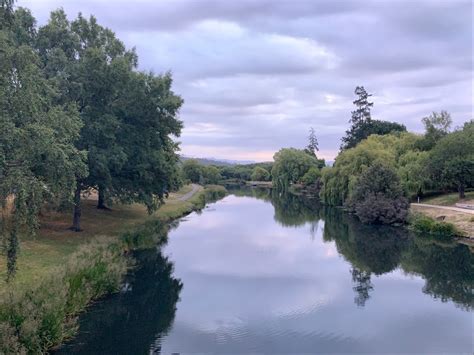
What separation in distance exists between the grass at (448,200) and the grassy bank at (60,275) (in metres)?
31.4

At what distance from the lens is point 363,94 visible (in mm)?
107000

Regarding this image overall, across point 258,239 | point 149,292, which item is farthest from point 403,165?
point 149,292

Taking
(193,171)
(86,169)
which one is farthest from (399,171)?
(193,171)

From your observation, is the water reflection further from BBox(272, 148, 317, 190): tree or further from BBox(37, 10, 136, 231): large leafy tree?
BBox(272, 148, 317, 190): tree

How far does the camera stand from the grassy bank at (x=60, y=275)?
1355 cm

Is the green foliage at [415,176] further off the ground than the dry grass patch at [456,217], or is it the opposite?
the green foliage at [415,176]

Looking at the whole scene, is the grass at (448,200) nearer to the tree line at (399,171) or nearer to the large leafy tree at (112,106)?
the tree line at (399,171)

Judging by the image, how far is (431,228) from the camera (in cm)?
4228

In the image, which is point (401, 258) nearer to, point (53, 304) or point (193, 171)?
point (53, 304)

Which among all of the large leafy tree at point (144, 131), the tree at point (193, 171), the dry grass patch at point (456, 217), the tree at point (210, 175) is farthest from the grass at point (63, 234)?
the tree at point (210, 175)

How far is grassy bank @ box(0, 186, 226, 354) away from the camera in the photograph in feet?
44.4

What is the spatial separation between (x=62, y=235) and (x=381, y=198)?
3219 cm

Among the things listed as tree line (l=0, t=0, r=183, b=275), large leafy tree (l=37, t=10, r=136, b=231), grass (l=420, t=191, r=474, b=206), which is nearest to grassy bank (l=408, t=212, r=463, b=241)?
grass (l=420, t=191, r=474, b=206)

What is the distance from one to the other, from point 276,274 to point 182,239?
13004 millimetres
